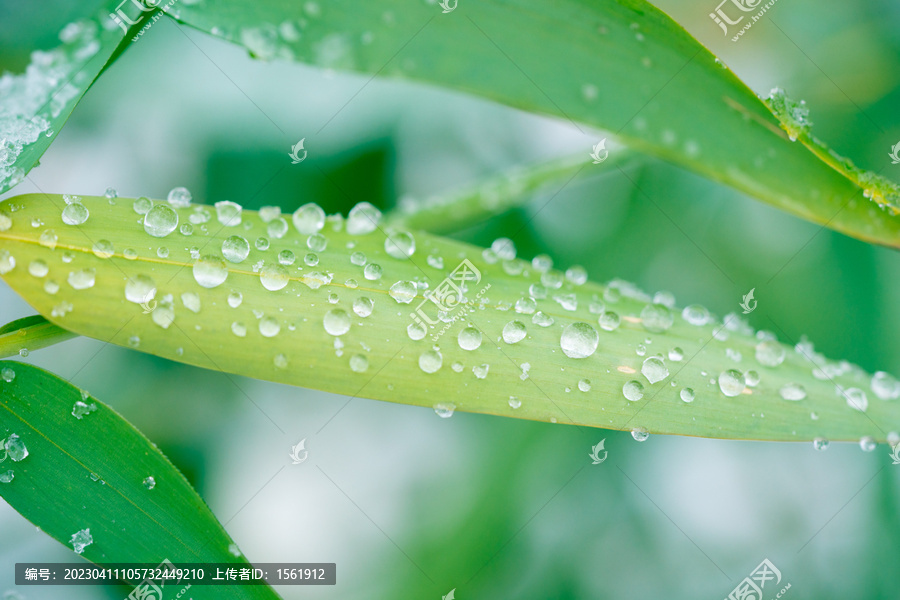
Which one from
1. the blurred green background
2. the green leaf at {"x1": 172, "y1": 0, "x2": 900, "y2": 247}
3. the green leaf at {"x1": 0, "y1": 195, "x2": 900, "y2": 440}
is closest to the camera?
the green leaf at {"x1": 0, "y1": 195, "x2": 900, "y2": 440}

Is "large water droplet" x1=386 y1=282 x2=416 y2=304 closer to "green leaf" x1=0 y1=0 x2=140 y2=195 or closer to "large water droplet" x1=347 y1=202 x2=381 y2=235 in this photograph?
A: "large water droplet" x1=347 y1=202 x2=381 y2=235

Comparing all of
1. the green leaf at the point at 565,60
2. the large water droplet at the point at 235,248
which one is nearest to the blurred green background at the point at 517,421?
the green leaf at the point at 565,60

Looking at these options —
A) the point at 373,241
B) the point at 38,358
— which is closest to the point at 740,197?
the point at 373,241

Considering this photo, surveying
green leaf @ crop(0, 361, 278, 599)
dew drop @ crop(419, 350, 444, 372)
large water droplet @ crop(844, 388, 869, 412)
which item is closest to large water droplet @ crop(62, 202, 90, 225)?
green leaf @ crop(0, 361, 278, 599)

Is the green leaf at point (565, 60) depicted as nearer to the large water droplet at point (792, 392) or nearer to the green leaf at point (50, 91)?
the green leaf at point (50, 91)

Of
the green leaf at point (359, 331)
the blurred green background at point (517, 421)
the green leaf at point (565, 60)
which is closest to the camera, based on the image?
the green leaf at point (359, 331)

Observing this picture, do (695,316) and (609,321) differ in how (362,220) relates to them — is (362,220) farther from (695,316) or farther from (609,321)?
(695,316)

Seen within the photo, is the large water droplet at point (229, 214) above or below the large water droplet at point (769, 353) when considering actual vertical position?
above
